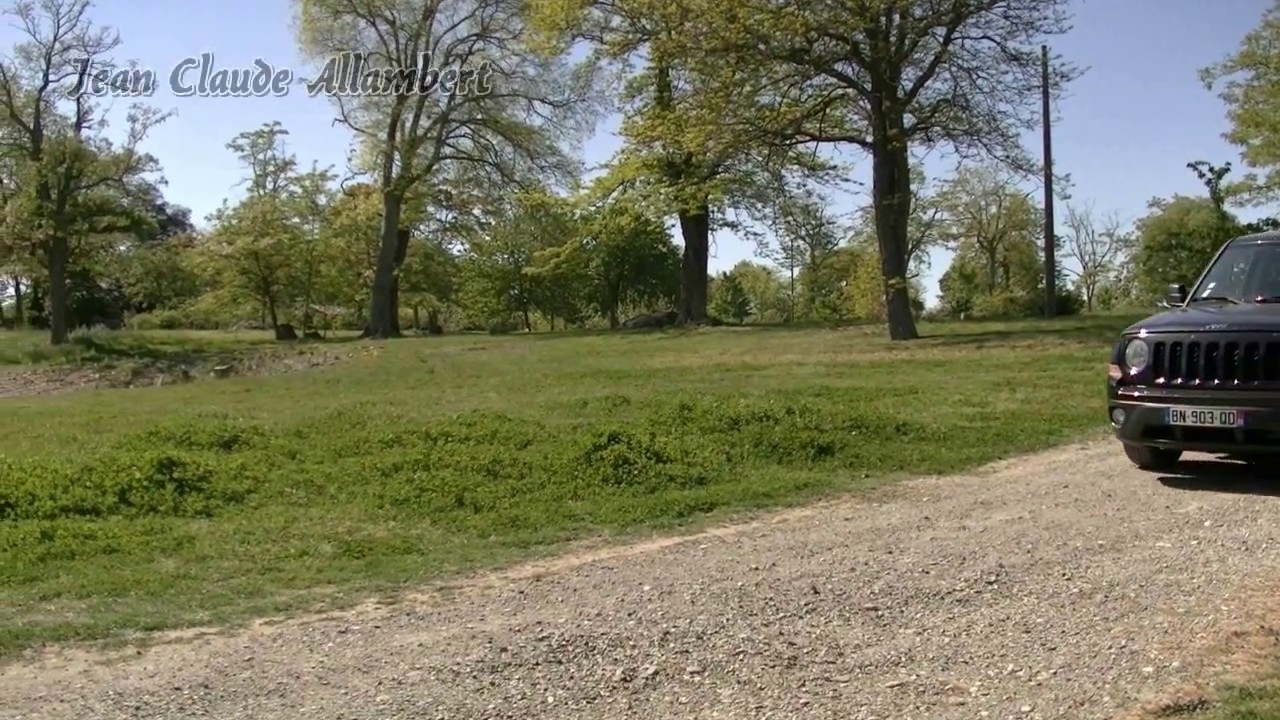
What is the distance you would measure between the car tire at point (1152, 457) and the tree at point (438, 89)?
32.5m

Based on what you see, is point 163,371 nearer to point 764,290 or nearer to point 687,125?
point 687,125

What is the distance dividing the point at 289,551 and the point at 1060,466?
6758mm

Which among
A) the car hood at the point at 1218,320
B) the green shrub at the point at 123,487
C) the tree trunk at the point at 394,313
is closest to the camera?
the car hood at the point at 1218,320

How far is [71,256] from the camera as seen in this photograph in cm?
3953

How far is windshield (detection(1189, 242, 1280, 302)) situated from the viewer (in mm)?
9422

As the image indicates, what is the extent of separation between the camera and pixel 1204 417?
8344 mm

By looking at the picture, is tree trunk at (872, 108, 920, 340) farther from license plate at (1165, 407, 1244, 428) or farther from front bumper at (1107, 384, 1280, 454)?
license plate at (1165, 407, 1244, 428)

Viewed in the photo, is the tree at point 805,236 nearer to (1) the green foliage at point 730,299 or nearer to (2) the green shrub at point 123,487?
(1) the green foliage at point 730,299

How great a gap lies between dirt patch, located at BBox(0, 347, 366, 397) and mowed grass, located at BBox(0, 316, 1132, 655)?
6.53 m

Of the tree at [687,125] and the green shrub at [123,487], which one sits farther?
the tree at [687,125]

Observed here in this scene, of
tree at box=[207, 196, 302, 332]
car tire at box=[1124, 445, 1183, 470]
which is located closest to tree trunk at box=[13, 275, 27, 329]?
tree at box=[207, 196, 302, 332]

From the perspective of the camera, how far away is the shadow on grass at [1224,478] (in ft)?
28.1

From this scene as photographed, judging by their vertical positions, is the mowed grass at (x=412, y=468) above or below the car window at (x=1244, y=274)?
below

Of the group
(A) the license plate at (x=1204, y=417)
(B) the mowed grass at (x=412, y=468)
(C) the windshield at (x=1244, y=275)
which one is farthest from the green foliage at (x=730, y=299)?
(A) the license plate at (x=1204, y=417)
